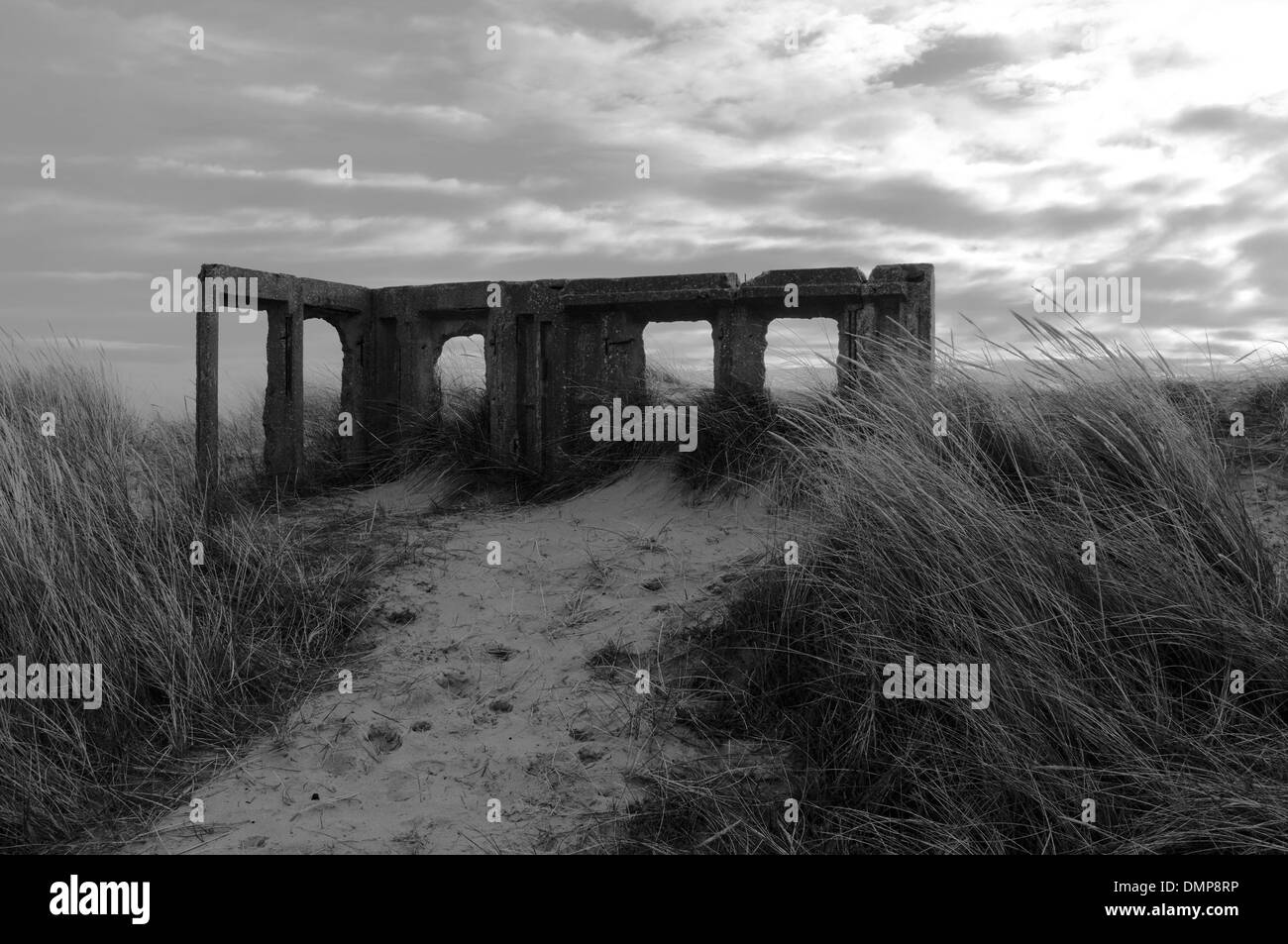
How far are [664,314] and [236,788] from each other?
5.44 metres

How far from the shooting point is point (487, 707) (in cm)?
501

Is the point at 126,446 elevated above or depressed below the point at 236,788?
above

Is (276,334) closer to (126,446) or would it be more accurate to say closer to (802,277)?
(126,446)

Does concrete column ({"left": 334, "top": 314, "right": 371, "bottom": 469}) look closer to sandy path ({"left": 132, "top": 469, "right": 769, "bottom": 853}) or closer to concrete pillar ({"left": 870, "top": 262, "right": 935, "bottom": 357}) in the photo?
sandy path ({"left": 132, "top": 469, "right": 769, "bottom": 853})

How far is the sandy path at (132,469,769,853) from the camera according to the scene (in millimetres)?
4160

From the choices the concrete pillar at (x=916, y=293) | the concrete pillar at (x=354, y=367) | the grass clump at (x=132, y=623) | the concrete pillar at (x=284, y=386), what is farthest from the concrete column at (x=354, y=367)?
the concrete pillar at (x=916, y=293)

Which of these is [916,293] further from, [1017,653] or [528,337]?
[1017,653]

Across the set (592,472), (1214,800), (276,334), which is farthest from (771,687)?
(276,334)

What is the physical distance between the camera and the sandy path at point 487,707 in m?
4.16

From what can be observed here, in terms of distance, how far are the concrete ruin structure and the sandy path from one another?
185 centimetres

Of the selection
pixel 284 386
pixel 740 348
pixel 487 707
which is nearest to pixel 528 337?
pixel 740 348

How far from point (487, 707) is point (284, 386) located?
530cm

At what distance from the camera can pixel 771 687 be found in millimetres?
4488
